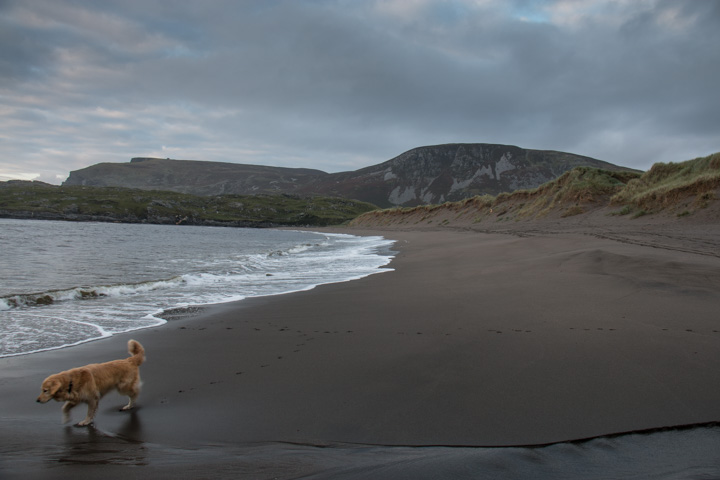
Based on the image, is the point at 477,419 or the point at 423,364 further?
the point at 423,364

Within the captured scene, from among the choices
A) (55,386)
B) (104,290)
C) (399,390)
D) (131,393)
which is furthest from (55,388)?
(104,290)

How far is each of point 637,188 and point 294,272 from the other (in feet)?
71.8

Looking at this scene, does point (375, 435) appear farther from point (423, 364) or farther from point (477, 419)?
point (423, 364)

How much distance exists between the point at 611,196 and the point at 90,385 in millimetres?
30630

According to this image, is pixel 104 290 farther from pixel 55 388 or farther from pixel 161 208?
pixel 161 208

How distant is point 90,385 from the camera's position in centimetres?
342

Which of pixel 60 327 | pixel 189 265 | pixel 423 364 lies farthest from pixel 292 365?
pixel 189 265

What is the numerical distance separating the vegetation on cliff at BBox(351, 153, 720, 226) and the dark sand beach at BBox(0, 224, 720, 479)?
1512 cm

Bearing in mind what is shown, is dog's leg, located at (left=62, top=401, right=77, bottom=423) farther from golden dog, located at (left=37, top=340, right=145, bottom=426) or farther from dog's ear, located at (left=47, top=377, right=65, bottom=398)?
dog's ear, located at (left=47, top=377, right=65, bottom=398)

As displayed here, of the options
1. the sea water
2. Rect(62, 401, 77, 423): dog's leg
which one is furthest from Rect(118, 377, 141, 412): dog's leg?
the sea water

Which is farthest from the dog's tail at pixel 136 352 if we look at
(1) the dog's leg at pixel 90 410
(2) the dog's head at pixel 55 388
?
(2) the dog's head at pixel 55 388

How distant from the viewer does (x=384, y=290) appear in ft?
30.7

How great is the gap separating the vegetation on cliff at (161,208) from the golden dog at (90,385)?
369 ft

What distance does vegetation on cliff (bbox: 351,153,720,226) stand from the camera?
1884cm
